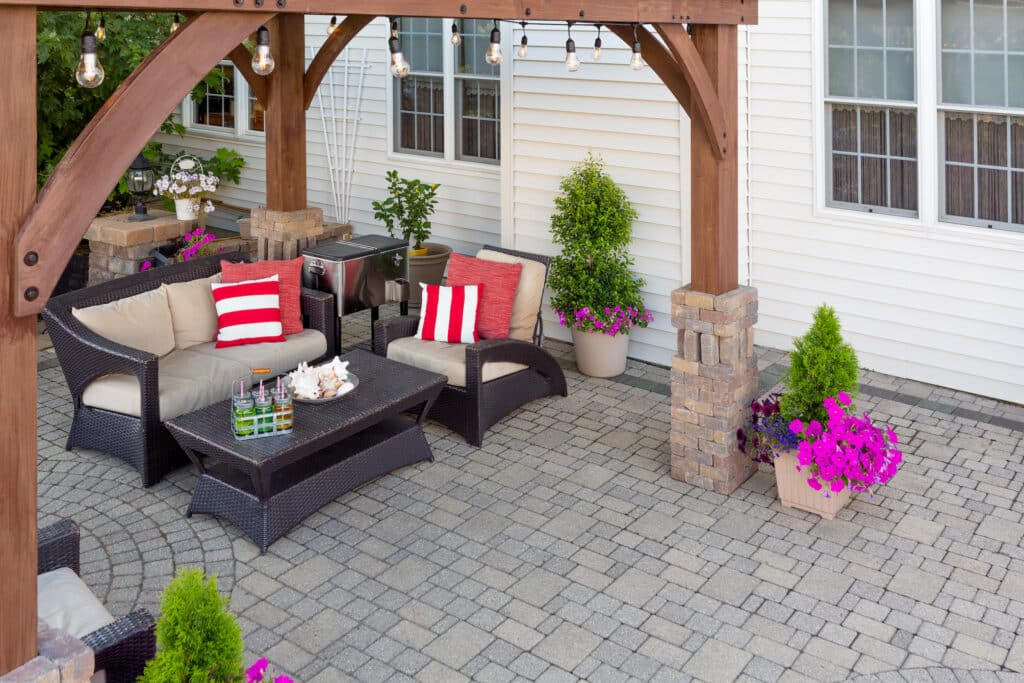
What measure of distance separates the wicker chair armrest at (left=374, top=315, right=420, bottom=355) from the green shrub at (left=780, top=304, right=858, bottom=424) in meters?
2.66

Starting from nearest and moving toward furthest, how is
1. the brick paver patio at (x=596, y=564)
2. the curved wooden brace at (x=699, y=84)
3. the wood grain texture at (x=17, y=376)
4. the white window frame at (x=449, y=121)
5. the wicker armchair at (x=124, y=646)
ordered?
the wood grain texture at (x=17, y=376)
the wicker armchair at (x=124, y=646)
the brick paver patio at (x=596, y=564)
the curved wooden brace at (x=699, y=84)
the white window frame at (x=449, y=121)

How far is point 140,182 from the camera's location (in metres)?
9.89

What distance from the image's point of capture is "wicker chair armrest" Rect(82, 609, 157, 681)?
12.4ft

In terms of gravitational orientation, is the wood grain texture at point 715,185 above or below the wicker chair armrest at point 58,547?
above

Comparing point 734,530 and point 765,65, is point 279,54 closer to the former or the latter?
point 765,65

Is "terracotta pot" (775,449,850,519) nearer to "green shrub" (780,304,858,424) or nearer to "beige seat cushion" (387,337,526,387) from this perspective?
"green shrub" (780,304,858,424)

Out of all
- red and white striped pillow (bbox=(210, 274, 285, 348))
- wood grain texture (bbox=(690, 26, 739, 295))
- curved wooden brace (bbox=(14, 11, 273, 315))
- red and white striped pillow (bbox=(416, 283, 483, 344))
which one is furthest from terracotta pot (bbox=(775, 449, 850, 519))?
curved wooden brace (bbox=(14, 11, 273, 315))

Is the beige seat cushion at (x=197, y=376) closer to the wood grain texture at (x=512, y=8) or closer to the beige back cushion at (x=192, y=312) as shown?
the beige back cushion at (x=192, y=312)

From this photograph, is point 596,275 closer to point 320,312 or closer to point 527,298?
point 527,298

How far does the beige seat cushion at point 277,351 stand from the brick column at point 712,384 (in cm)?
244

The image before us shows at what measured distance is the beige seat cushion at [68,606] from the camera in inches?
160

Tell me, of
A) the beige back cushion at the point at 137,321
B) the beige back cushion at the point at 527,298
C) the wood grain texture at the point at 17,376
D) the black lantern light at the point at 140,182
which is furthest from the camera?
the black lantern light at the point at 140,182

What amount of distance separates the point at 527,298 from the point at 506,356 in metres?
0.61

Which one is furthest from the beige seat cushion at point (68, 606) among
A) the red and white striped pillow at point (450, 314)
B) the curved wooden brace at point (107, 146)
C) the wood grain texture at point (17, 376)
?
the red and white striped pillow at point (450, 314)
